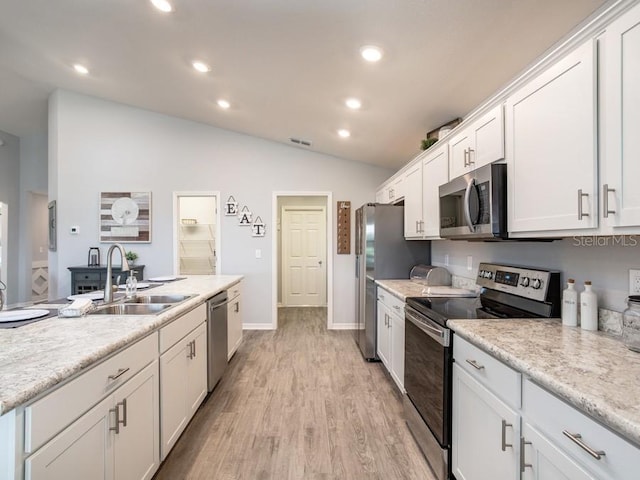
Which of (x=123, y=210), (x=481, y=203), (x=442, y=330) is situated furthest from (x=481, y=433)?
(x=123, y=210)

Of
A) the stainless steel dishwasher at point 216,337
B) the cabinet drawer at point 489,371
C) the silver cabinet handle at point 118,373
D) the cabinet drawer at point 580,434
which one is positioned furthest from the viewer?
the stainless steel dishwasher at point 216,337

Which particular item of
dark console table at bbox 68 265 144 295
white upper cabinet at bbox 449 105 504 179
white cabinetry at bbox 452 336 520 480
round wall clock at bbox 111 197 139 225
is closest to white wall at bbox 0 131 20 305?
dark console table at bbox 68 265 144 295

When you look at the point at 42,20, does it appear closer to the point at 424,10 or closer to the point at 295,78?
the point at 295,78

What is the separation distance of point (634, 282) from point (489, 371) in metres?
0.69

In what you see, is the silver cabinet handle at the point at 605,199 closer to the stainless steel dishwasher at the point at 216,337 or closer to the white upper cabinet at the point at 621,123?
the white upper cabinet at the point at 621,123

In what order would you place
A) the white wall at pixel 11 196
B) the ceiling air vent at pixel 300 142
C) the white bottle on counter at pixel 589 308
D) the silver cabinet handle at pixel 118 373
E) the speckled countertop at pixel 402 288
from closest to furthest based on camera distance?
the silver cabinet handle at pixel 118 373, the white bottle on counter at pixel 589 308, the speckled countertop at pixel 402 288, the ceiling air vent at pixel 300 142, the white wall at pixel 11 196

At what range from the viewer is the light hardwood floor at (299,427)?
1879 mm

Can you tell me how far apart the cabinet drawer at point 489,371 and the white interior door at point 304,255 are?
4.97 m

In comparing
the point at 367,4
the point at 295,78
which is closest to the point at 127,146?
the point at 295,78

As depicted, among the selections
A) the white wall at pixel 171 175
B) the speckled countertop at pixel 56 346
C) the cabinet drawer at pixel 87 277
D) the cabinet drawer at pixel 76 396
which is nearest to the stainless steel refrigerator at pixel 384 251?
the white wall at pixel 171 175

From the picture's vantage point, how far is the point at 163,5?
216 centimetres

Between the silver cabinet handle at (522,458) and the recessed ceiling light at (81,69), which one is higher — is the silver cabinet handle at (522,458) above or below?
below

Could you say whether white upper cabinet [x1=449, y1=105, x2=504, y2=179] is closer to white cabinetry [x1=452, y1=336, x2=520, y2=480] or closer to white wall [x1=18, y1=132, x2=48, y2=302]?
white cabinetry [x1=452, y1=336, x2=520, y2=480]

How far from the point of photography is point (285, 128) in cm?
409
